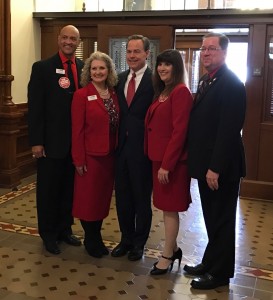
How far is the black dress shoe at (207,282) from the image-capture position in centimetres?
270

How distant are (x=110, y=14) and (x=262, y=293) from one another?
3739mm

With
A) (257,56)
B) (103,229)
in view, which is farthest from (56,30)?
(103,229)

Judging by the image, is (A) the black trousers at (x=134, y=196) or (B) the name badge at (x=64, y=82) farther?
(B) the name badge at (x=64, y=82)

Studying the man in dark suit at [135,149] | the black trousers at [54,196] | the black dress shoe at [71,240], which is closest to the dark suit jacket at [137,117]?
the man in dark suit at [135,149]

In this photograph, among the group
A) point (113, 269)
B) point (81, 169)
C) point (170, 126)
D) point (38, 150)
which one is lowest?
point (113, 269)

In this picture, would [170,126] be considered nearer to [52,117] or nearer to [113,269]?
[52,117]

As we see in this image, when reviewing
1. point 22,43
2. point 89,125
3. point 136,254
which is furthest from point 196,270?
point 22,43

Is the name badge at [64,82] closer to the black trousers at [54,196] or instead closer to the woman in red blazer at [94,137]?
the woman in red blazer at [94,137]

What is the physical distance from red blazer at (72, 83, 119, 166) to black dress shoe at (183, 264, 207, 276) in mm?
972

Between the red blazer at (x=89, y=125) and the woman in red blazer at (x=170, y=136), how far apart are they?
0.30 metres

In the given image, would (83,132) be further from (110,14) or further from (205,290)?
(110,14)

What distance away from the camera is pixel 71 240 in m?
3.37

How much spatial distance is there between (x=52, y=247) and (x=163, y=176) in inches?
45.3


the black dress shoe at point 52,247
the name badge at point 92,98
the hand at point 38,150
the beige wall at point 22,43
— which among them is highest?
the beige wall at point 22,43
